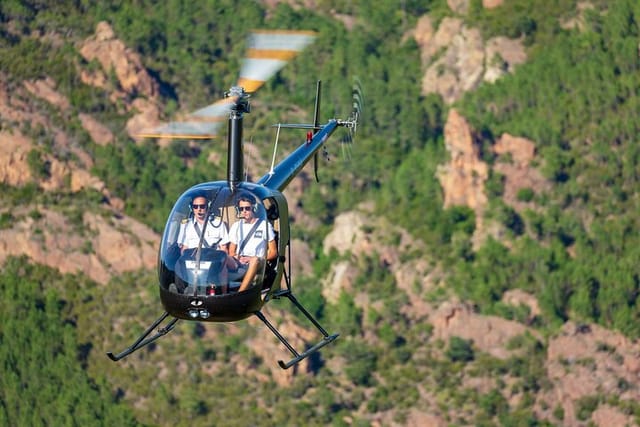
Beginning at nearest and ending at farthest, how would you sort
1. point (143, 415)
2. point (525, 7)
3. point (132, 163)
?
point (143, 415), point (132, 163), point (525, 7)

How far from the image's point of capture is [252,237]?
37.4m

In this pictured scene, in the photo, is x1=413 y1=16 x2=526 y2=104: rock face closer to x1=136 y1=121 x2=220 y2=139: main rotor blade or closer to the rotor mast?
x1=136 y1=121 x2=220 y2=139: main rotor blade

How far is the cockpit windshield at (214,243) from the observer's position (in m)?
36.7

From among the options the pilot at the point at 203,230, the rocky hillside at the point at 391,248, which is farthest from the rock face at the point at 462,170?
the pilot at the point at 203,230

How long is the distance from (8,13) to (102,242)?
1641 cm

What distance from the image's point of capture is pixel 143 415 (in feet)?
321

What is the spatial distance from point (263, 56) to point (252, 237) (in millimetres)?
3394

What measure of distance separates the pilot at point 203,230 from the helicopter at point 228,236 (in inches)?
0.6

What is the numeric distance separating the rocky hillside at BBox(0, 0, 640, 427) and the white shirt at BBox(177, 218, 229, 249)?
59.9 m

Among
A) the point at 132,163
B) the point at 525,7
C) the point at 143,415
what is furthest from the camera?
the point at 525,7

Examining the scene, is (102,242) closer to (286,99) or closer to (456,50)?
(286,99)

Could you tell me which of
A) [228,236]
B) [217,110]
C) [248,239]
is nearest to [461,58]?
Answer: [217,110]

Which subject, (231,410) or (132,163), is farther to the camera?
(132,163)

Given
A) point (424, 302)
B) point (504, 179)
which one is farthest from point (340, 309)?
point (504, 179)
